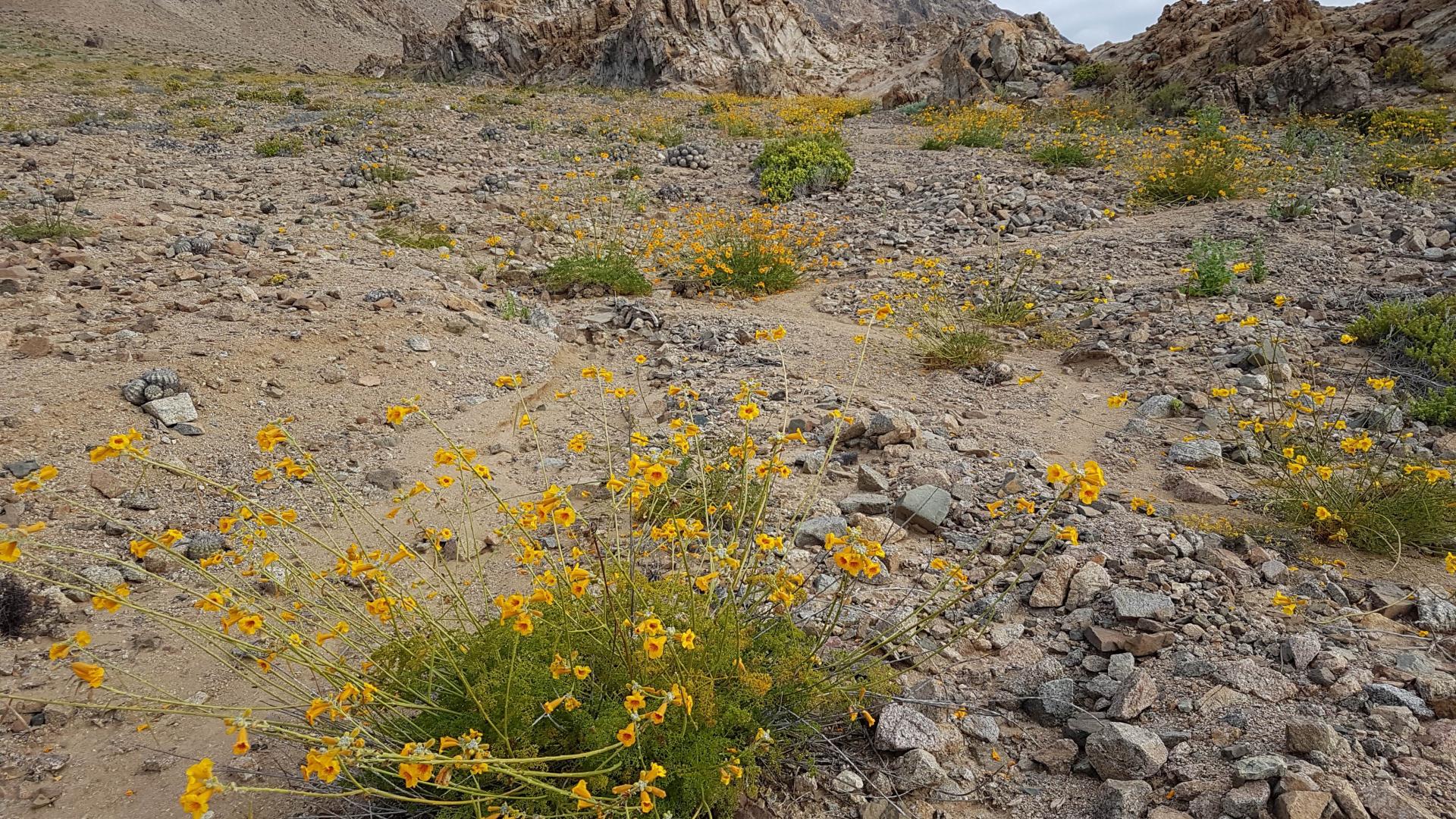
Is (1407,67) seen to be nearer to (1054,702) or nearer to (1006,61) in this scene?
(1006,61)

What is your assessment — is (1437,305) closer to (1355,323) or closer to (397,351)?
(1355,323)

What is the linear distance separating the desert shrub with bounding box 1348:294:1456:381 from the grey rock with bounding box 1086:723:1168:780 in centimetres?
435

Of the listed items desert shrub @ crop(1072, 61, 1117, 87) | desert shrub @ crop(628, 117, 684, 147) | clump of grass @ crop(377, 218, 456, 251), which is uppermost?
desert shrub @ crop(1072, 61, 1117, 87)

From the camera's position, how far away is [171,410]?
13.7 ft

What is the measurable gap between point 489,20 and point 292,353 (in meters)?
37.3

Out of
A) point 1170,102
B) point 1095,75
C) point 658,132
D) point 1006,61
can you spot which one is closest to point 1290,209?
point 1170,102

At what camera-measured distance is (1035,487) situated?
377 cm

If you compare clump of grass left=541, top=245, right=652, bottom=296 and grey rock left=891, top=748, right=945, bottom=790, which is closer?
grey rock left=891, top=748, right=945, bottom=790

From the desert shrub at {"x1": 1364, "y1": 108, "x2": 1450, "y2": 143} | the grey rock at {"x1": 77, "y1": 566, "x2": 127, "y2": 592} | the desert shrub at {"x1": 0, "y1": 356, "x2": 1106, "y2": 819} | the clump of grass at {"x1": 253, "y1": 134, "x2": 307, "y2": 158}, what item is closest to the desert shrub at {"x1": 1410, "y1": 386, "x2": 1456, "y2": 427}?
the desert shrub at {"x1": 0, "y1": 356, "x2": 1106, "y2": 819}

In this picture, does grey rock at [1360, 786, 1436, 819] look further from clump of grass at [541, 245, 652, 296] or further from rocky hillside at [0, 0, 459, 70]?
rocky hillside at [0, 0, 459, 70]

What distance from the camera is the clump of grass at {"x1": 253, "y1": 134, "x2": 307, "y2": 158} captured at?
11.0m

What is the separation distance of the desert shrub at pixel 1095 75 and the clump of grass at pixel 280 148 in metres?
17.6

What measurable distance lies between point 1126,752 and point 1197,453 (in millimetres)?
2598

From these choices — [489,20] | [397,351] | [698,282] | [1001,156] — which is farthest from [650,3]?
[397,351]
